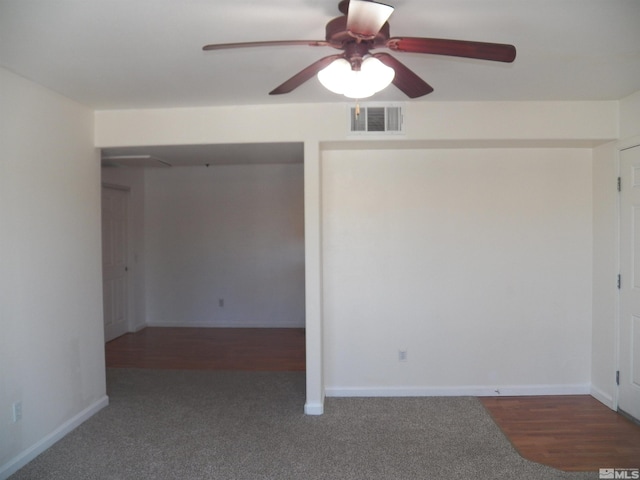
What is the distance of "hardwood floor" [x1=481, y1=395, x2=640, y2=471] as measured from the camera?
2.51m

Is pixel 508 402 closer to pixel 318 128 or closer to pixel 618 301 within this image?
pixel 618 301

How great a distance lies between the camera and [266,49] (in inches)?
85.4

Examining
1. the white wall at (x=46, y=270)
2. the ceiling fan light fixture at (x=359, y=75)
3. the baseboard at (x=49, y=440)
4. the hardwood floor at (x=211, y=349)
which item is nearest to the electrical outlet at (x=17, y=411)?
the white wall at (x=46, y=270)

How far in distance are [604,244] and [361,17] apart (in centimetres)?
299

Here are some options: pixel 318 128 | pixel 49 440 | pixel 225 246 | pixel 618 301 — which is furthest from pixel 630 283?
pixel 225 246

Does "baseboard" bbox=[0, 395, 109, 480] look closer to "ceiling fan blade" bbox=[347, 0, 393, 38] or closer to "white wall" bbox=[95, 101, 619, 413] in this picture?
"white wall" bbox=[95, 101, 619, 413]

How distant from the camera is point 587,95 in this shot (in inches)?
116

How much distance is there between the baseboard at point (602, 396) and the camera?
3.19m

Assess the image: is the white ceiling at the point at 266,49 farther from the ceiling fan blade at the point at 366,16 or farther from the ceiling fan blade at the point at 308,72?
the ceiling fan blade at the point at 366,16

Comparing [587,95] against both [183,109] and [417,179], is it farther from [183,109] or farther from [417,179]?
[183,109]

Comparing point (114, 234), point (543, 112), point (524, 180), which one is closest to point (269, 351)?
point (114, 234)

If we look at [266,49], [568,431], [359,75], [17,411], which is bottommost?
[568,431]

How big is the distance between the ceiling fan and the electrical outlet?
2.40 metres

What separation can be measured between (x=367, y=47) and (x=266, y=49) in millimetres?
763
